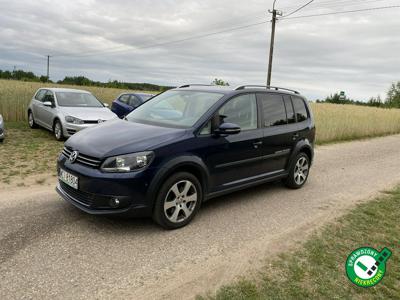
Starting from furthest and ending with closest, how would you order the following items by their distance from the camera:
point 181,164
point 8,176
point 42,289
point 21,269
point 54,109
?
point 54,109
point 8,176
point 181,164
point 21,269
point 42,289

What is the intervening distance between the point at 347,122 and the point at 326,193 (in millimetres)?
10487

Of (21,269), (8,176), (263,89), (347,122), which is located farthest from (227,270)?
(347,122)

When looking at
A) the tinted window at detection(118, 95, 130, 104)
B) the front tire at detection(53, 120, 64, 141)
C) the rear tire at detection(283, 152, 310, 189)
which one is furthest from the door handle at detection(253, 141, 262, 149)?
the tinted window at detection(118, 95, 130, 104)

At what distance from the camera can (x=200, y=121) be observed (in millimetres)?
4363

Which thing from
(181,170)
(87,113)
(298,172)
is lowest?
(298,172)

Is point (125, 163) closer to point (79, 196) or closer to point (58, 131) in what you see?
point (79, 196)

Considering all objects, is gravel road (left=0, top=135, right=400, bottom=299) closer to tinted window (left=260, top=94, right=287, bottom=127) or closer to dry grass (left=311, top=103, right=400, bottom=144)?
tinted window (left=260, top=94, right=287, bottom=127)

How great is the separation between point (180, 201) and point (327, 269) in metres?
1.79

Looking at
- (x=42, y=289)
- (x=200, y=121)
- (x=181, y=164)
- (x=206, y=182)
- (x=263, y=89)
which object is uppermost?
(x=263, y=89)

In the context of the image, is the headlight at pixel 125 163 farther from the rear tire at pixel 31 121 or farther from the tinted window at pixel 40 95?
the rear tire at pixel 31 121

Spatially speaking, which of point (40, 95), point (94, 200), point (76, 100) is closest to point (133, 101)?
point (76, 100)

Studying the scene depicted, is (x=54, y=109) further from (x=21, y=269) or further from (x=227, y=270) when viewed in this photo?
(x=227, y=270)

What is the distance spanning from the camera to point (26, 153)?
25.8 feet

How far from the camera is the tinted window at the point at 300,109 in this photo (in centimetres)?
612
